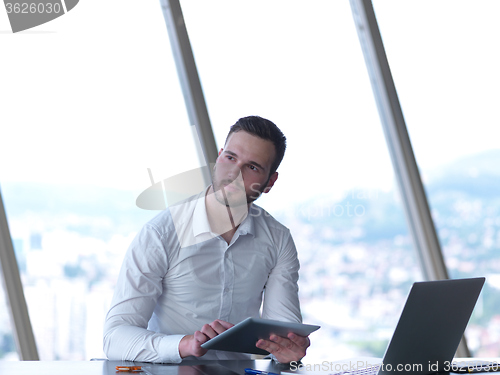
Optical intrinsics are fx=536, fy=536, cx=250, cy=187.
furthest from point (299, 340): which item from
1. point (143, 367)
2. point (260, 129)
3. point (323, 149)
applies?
point (323, 149)

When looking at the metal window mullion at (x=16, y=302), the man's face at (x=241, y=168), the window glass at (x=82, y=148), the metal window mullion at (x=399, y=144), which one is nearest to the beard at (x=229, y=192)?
the man's face at (x=241, y=168)

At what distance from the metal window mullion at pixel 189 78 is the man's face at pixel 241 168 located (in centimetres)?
79

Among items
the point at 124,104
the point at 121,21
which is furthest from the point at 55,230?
the point at 121,21

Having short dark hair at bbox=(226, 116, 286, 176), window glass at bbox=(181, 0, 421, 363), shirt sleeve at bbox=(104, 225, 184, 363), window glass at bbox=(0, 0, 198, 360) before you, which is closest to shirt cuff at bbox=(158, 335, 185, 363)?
shirt sleeve at bbox=(104, 225, 184, 363)

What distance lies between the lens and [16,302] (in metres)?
2.19

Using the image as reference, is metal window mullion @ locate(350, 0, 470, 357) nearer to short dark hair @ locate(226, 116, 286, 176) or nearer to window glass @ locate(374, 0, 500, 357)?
window glass @ locate(374, 0, 500, 357)

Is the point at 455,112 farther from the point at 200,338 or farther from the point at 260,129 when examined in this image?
the point at 200,338

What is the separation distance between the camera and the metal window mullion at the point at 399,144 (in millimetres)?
2844

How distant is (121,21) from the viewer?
2506mm

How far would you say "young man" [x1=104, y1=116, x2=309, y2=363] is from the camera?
1.31 metres

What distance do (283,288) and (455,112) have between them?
1.85 meters

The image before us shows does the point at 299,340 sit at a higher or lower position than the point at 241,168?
lower

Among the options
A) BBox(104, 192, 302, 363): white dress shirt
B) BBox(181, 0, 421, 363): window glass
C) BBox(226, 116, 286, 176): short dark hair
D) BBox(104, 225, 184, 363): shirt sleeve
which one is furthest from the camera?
BBox(181, 0, 421, 363): window glass

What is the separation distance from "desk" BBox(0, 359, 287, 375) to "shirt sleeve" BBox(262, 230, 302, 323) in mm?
261
